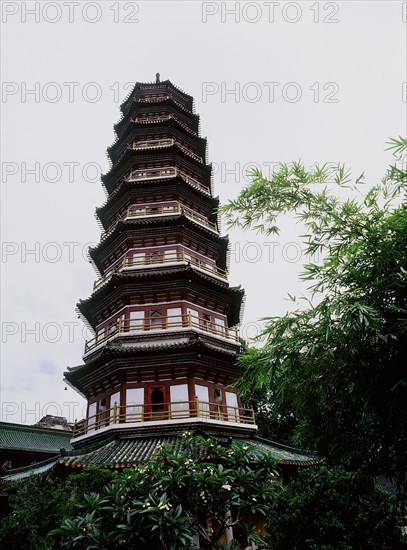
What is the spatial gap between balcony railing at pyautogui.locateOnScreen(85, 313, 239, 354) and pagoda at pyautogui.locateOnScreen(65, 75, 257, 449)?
56mm

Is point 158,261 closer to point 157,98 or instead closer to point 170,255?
point 170,255

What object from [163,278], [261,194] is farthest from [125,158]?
[261,194]

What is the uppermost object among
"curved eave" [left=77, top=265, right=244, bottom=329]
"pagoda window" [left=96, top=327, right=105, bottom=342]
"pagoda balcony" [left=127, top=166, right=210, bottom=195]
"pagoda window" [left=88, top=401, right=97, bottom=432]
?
"pagoda balcony" [left=127, top=166, right=210, bottom=195]

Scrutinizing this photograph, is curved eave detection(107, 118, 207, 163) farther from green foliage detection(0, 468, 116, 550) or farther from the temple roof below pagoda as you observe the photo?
green foliage detection(0, 468, 116, 550)

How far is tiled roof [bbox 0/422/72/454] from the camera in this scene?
73.3 feet

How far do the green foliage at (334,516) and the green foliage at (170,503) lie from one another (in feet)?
4.66

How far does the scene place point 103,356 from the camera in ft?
48.3

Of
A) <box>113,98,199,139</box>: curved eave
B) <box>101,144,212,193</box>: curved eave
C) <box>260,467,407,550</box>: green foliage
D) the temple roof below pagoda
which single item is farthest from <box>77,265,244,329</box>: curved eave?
<box>113,98,199,139</box>: curved eave

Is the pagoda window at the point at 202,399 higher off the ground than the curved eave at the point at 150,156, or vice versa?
the curved eave at the point at 150,156

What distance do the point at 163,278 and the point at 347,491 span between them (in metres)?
10.7

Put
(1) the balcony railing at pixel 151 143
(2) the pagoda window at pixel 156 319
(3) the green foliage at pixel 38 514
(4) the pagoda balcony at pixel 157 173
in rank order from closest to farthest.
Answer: (3) the green foliage at pixel 38 514 → (2) the pagoda window at pixel 156 319 → (4) the pagoda balcony at pixel 157 173 → (1) the balcony railing at pixel 151 143

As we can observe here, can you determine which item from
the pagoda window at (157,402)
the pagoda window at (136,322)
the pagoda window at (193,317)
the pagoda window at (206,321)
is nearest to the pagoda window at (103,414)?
the pagoda window at (157,402)

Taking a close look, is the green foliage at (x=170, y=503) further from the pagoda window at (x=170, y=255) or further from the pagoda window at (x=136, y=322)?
the pagoda window at (x=170, y=255)

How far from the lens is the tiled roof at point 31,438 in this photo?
22328 millimetres
